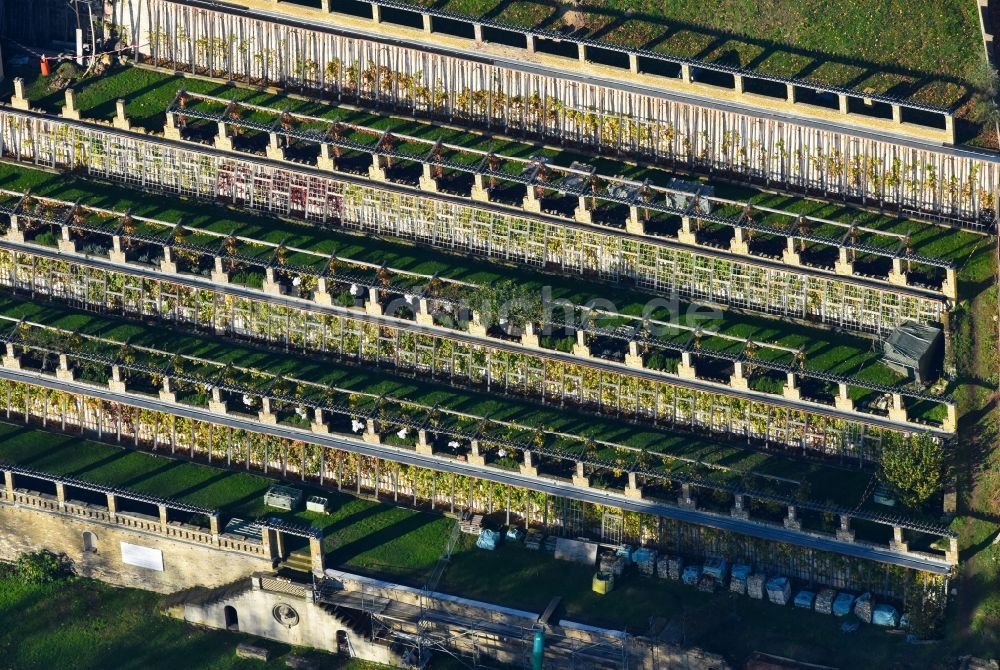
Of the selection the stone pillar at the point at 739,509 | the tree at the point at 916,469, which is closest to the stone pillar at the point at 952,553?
the tree at the point at 916,469

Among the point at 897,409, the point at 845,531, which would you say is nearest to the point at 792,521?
the point at 845,531

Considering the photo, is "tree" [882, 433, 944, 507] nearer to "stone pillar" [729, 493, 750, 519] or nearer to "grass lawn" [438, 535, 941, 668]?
"grass lawn" [438, 535, 941, 668]

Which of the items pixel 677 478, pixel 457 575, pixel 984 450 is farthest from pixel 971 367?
pixel 457 575

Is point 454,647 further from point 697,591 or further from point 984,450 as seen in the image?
point 984,450

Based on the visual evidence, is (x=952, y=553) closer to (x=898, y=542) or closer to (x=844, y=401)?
(x=898, y=542)

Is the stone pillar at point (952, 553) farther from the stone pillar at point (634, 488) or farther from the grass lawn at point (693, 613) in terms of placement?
the stone pillar at point (634, 488)

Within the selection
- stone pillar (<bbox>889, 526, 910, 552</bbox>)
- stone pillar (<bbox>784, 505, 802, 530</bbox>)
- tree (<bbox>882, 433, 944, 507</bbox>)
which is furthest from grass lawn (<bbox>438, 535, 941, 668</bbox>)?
tree (<bbox>882, 433, 944, 507</bbox>)
